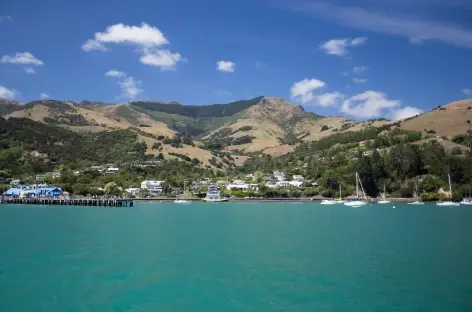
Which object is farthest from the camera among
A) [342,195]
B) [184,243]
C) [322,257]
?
[342,195]

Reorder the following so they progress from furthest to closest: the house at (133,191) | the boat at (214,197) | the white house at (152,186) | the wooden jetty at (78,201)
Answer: the white house at (152,186)
the house at (133,191)
the boat at (214,197)
the wooden jetty at (78,201)

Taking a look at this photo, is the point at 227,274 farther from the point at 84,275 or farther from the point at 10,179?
the point at 10,179

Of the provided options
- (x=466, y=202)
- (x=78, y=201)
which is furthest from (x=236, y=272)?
(x=466, y=202)

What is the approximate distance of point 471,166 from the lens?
15238cm

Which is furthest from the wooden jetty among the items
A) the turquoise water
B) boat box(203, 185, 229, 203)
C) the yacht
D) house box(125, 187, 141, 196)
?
the yacht

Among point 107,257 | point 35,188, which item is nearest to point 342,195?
point 35,188

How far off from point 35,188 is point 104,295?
147 metres

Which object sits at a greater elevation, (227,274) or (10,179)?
(10,179)

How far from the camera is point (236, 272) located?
3106cm

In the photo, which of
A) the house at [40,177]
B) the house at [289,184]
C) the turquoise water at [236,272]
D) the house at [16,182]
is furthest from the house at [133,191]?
the turquoise water at [236,272]

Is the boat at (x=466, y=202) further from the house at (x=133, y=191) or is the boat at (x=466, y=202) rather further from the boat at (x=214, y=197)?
the house at (x=133, y=191)

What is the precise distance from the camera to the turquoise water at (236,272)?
23.9m

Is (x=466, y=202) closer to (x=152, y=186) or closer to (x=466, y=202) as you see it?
(x=466, y=202)

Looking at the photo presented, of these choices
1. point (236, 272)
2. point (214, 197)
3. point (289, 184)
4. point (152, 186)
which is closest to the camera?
point (236, 272)
